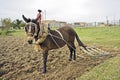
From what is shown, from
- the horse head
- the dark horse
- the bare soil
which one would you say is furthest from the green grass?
the horse head

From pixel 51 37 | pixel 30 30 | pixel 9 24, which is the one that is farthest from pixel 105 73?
pixel 9 24

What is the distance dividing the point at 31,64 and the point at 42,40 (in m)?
1.92

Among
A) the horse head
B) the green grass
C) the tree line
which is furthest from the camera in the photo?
the tree line

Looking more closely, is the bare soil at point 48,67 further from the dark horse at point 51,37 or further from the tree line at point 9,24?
the tree line at point 9,24

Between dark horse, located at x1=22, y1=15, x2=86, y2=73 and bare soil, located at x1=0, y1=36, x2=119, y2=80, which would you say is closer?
dark horse, located at x1=22, y1=15, x2=86, y2=73

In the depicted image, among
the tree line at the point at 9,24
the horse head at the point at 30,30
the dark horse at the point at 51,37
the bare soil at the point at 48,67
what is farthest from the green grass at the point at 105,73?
the tree line at the point at 9,24

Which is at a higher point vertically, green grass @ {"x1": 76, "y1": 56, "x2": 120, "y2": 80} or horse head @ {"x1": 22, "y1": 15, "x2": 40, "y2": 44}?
horse head @ {"x1": 22, "y1": 15, "x2": 40, "y2": 44}

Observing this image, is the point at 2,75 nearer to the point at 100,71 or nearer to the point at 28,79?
the point at 28,79

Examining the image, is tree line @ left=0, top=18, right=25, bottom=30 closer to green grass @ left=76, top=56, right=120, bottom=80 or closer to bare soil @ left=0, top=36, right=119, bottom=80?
bare soil @ left=0, top=36, right=119, bottom=80

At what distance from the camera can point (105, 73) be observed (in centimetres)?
779

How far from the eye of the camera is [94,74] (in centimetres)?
777

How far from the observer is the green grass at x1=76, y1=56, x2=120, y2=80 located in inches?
292

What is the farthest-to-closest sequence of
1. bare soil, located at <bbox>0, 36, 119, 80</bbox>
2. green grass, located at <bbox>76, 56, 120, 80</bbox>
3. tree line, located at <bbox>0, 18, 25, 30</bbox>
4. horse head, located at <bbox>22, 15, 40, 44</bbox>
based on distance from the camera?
tree line, located at <bbox>0, 18, 25, 30</bbox> → bare soil, located at <bbox>0, 36, 119, 80</bbox> → horse head, located at <bbox>22, 15, 40, 44</bbox> → green grass, located at <bbox>76, 56, 120, 80</bbox>

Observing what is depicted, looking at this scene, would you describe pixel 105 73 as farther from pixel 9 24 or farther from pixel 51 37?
pixel 9 24
